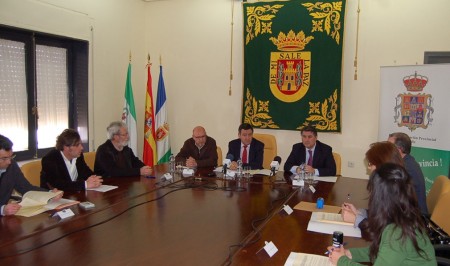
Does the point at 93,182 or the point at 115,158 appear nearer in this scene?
the point at 93,182

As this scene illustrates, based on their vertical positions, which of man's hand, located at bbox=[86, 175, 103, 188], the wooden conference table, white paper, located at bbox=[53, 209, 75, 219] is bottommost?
the wooden conference table

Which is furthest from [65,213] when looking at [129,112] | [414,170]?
[129,112]

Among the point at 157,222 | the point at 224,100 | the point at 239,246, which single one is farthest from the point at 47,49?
the point at 239,246

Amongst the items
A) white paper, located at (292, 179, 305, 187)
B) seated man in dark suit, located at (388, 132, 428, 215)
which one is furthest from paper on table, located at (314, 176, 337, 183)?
seated man in dark suit, located at (388, 132, 428, 215)

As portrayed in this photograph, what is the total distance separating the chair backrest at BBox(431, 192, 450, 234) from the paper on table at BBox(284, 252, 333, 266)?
3.87ft

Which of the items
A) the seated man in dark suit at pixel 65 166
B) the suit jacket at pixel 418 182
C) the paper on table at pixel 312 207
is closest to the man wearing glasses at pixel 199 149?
the seated man in dark suit at pixel 65 166

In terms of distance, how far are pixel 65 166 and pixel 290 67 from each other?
137 inches

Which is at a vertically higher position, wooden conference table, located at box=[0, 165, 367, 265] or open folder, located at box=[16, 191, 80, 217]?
open folder, located at box=[16, 191, 80, 217]

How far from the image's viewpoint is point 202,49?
5969 mm

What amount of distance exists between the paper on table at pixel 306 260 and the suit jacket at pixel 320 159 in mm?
1969

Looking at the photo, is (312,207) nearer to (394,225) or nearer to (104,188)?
(394,225)

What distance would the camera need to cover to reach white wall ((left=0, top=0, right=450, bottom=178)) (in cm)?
466

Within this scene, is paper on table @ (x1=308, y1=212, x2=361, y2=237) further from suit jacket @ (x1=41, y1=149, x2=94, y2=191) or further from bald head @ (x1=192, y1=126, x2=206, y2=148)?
bald head @ (x1=192, y1=126, x2=206, y2=148)

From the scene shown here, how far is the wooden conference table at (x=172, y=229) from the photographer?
66.9 inches
